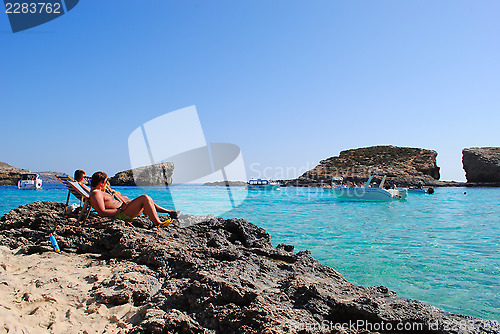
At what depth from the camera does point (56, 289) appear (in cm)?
311

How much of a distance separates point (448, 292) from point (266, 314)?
156 inches

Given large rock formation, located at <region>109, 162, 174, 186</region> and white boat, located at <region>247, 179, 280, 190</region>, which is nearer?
white boat, located at <region>247, 179, 280, 190</region>

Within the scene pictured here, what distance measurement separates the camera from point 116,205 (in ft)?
18.5

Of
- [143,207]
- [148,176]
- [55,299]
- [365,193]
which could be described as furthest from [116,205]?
[148,176]

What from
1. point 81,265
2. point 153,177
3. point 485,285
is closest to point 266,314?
point 81,265

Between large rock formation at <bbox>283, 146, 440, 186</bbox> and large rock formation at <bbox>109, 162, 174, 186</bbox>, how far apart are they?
3728 cm

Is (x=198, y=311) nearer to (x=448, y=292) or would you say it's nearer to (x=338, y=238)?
(x=448, y=292)

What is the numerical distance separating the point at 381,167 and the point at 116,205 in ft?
243

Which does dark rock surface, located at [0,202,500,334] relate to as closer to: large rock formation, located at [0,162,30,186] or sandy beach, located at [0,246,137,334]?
sandy beach, located at [0,246,137,334]

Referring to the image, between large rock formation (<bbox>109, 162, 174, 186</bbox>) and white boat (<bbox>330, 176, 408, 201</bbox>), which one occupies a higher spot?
large rock formation (<bbox>109, 162, 174, 186</bbox>)

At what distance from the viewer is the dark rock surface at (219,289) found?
102 inches

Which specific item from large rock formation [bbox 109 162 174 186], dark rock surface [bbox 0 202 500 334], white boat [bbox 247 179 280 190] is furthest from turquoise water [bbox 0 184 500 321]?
large rock formation [bbox 109 162 174 186]

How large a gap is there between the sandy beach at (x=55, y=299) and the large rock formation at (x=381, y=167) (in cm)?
6298

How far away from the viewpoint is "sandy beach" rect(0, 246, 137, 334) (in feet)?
8.43
